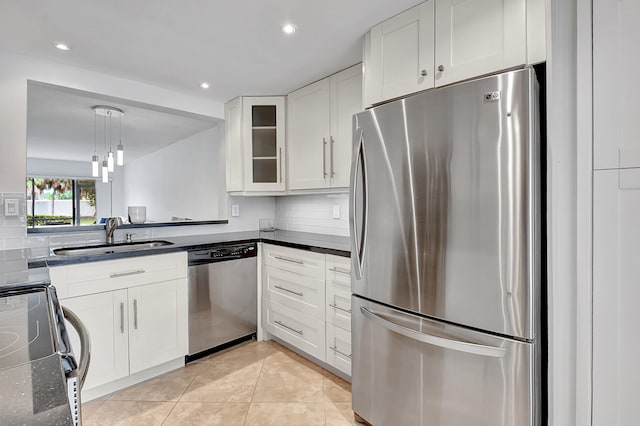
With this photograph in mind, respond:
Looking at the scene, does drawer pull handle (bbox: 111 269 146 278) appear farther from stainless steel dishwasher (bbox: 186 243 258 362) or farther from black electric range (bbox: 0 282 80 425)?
black electric range (bbox: 0 282 80 425)

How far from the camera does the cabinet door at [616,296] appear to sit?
0.98 metres

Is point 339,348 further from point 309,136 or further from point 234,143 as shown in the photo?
point 234,143

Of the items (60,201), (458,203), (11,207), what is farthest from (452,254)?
(60,201)

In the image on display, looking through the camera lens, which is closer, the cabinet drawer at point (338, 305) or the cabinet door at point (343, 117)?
the cabinet drawer at point (338, 305)

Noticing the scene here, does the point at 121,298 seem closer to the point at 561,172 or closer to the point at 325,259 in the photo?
the point at 325,259

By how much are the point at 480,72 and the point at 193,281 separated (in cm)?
223

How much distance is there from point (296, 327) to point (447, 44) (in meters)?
2.10

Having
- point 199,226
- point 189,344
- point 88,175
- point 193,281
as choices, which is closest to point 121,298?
point 193,281

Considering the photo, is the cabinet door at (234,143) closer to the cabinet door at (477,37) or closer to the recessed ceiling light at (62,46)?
the recessed ceiling light at (62,46)

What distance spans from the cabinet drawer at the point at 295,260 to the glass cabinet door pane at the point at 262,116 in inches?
44.0

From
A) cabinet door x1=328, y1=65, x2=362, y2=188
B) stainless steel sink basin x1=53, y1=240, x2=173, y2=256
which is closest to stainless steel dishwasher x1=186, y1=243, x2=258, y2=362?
stainless steel sink basin x1=53, y1=240, x2=173, y2=256

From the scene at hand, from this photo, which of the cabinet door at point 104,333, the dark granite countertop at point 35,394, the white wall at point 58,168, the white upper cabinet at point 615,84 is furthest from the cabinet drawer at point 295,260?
the white wall at point 58,168

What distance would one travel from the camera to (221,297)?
2.56 meters

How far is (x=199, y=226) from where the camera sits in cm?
301
